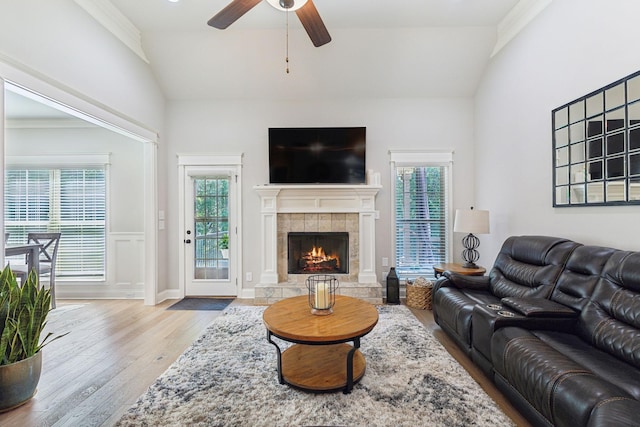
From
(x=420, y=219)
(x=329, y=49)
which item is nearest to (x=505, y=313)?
(x=420, y=219)

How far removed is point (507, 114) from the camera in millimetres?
3738

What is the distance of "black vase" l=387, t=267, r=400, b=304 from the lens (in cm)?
423

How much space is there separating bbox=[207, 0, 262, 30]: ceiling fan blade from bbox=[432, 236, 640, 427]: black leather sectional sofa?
296 centimetres

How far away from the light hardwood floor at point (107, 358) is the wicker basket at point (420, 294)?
12 centimetres

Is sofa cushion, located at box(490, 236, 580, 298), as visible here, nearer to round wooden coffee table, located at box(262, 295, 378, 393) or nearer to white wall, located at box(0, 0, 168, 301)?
round wooden coffee table, located at box(262, 295, 378, 393)

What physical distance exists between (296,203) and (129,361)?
2.74 meters

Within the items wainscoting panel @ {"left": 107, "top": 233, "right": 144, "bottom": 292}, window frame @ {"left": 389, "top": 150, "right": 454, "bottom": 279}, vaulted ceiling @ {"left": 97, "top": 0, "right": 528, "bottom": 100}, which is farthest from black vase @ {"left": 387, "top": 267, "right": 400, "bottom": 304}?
wainscoting panel @ {"left": 107, "top": 233, "right": 144, "bottom": 292}

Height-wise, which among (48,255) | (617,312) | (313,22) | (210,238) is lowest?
(617,312)

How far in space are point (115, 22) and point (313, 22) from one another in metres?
2.77

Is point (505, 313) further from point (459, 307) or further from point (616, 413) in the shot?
point (616, 413)

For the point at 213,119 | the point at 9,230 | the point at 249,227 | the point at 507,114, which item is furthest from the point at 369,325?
the point at 9,230

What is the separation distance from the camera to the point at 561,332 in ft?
6.98

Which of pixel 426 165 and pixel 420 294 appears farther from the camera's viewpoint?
pixel 426 165

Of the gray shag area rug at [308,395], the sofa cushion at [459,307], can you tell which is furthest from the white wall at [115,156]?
the sofa cushion at [459,307]
